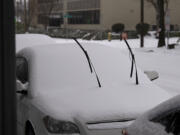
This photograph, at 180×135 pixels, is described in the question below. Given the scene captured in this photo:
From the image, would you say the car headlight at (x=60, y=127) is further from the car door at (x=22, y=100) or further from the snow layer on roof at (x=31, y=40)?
the snow layer on roof at (x=31, y=40)

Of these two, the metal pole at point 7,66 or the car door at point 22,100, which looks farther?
the car door at point 22,100

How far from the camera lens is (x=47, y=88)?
5.21m

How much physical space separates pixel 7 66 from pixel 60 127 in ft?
6.24

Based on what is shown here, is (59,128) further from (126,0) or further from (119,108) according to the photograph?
(126,0)

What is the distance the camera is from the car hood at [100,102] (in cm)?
452

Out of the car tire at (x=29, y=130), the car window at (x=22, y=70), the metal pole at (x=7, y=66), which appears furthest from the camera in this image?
the car window at (x=22, y=70)

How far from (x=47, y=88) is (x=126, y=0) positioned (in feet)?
160

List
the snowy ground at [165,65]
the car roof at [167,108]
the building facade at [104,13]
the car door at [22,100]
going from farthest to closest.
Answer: the building facade at [104,13], the snowy ground at [165,65], the car door at [22,100], the car roof at [167,108]

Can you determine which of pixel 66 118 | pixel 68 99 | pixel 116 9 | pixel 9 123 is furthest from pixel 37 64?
Result: pixel 116 9

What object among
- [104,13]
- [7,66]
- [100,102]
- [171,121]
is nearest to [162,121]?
[171,121]

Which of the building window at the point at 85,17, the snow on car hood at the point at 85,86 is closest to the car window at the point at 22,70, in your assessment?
the snow on car hood at the point at 85,86

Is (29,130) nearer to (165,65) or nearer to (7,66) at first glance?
(7,66)

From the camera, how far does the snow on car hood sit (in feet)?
15.1

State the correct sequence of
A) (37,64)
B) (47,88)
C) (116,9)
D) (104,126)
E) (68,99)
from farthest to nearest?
1. (116,9)
2. (37,64)
3. (47,88)
4. (68,99)
5. (104,126)
